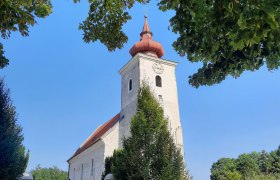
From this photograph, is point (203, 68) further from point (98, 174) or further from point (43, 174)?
point (43, 174)

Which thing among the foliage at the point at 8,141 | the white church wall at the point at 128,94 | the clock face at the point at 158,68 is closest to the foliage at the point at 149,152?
the foliage at the point at 8,141

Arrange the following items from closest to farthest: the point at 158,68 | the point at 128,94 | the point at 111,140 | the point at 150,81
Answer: the point at 111,140 < the point at 150,81 < the point at 128,94 < the point at 158,68

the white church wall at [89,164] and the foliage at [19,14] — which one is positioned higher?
the white church wall at [89,164]

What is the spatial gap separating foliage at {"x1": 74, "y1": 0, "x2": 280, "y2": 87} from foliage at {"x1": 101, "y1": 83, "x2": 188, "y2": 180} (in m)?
9.14

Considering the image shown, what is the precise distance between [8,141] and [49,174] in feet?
248

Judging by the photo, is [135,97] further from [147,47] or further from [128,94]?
[147,47]

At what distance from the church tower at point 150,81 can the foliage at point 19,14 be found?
79.8 feet

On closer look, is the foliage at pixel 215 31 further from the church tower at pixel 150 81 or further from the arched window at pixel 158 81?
the arched window at pixel 158 81

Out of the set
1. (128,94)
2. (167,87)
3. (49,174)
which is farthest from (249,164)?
(49,174)

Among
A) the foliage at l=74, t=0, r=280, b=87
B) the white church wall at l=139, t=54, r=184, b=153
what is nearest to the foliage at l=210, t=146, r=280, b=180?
the white church wall at l=139, t=54, r=184, b=153

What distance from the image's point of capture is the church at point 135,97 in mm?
28656

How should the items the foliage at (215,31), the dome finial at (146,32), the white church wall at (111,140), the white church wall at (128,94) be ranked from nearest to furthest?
1. the foliage at (215,31)
2. the white church wall at (111,140)
3. the white church wall at (128,94)
4. the dome finial at (146,32)

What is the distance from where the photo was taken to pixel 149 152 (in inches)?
563

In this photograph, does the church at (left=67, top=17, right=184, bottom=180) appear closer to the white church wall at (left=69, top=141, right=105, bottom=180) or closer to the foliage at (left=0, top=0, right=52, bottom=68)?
the white church wall at (left=69, top=141, right=105, bottom=180)
